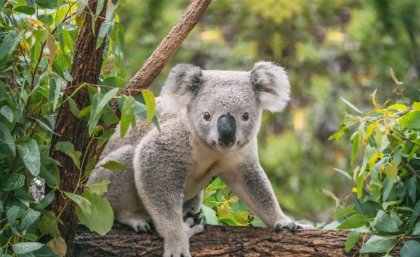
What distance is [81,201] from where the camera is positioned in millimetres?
3217

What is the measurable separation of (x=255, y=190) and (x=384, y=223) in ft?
2.59

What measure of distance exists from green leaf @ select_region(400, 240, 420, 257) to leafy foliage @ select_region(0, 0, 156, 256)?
1269mm

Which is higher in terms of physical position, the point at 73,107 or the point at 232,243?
the point at 73,107

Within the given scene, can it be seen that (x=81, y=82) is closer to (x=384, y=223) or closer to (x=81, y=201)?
(x=81, y=201)

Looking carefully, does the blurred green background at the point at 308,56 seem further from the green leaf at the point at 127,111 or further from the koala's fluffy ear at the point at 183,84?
the green leaf at the point at 127,111

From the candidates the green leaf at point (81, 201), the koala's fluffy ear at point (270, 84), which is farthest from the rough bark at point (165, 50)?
the koala's fluffy ear at point (270, 84)

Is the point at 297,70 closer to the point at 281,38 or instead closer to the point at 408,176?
the point at 281,38

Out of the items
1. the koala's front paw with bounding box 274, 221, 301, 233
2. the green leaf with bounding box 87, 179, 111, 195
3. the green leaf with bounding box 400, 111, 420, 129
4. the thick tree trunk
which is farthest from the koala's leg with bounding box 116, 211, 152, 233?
the green leaf with bounding box 400, 111, 420, 129

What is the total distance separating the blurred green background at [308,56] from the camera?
24.6ft

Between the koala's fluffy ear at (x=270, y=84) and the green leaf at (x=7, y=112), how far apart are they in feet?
5.17

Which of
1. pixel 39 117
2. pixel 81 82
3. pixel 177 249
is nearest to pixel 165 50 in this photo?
pixel 81 82

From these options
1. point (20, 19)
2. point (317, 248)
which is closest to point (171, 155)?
point (317, 248)

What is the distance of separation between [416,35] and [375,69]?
479mm

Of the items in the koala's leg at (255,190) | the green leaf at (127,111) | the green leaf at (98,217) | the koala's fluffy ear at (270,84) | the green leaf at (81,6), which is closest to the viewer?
the green leaf at (81,6)
